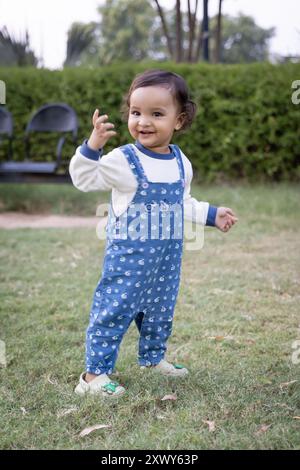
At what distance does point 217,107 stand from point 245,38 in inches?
1236

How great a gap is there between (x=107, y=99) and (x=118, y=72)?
1.40 feet

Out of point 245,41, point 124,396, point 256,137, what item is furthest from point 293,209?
point 245,41

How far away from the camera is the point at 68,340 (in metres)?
2.94

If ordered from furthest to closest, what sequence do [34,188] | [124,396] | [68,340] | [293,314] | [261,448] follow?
[34,188] → [293,314] → [68,340] → [124,396] → [261,448]

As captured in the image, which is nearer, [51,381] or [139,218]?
[139,218]

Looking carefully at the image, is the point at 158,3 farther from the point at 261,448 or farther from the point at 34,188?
the point at 261,448

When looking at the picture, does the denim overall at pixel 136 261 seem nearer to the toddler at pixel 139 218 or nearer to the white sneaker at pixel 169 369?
the toddler at pixel 139 218

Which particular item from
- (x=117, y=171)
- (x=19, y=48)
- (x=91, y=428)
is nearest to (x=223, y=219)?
(x=117, y=171)

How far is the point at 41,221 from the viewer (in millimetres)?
6754

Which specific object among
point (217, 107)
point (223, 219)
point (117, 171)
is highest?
point (217, 107)

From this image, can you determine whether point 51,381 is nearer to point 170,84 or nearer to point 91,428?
point 91,428

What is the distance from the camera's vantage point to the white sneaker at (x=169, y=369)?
249 cm

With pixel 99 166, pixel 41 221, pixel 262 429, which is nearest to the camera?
pixel 262 429

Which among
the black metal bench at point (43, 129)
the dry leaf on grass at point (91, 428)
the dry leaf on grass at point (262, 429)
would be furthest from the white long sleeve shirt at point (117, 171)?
the black metal bench at point (43, 129)
